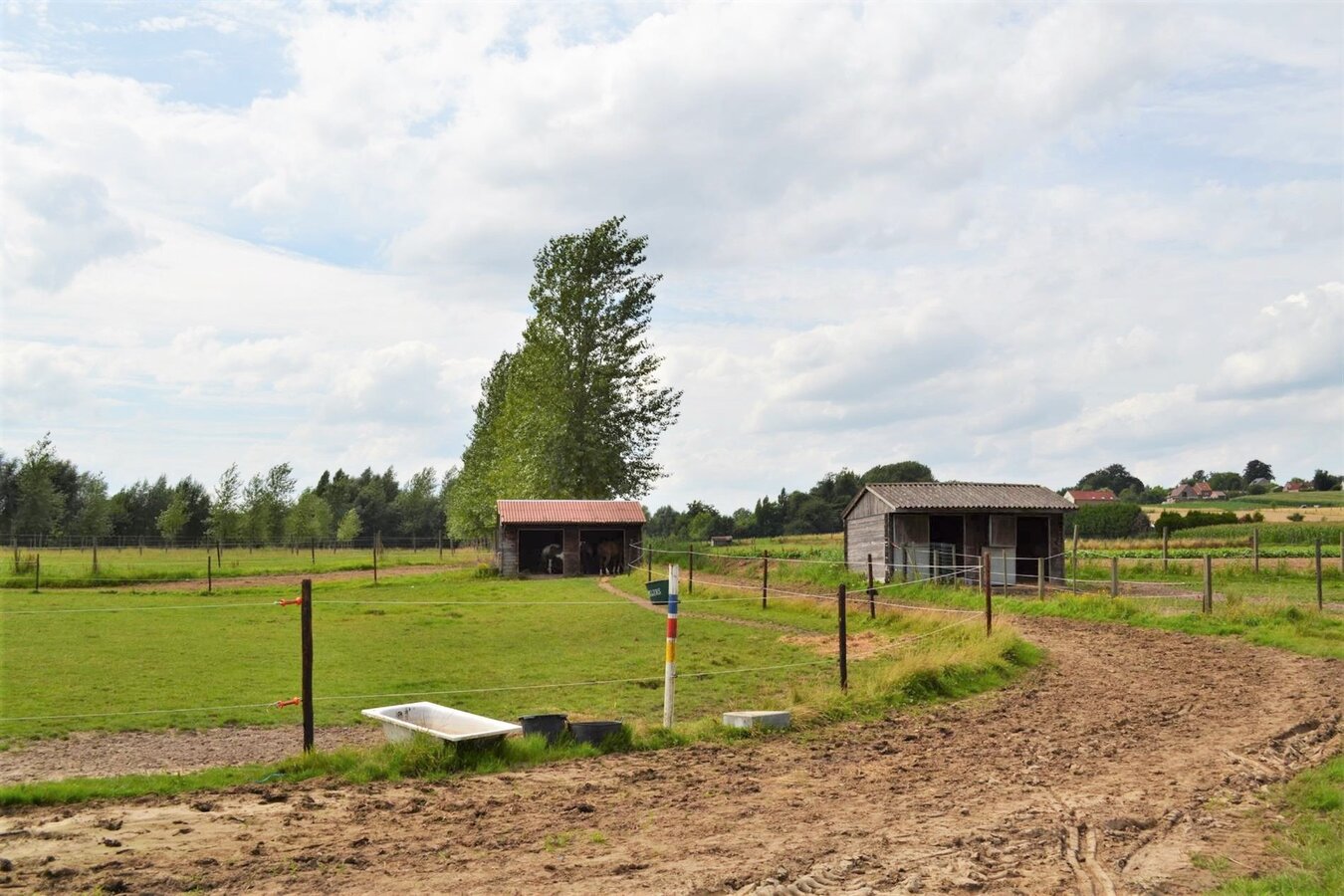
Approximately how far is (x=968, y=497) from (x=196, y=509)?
78955 millimetres

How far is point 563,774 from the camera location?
8.59m

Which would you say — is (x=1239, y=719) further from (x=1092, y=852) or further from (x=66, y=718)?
(x=66, y=718)

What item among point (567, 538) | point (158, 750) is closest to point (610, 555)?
point (567, 538)

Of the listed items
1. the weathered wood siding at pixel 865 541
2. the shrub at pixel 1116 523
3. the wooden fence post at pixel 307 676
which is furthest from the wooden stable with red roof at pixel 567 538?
the wooden fence post at pixel 307 676

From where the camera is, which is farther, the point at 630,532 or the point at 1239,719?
the point at 630,532

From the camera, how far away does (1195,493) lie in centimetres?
11906

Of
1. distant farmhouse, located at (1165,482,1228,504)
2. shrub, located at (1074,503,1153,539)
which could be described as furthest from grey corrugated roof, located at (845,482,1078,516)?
distant farmhouse, located at (1165,482,1228,504)

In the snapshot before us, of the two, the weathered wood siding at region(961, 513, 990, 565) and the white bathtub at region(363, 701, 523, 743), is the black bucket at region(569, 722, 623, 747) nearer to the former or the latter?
the white bathtub at region(363, 701, 523, 743)

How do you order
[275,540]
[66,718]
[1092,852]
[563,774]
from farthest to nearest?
1. [275,540]
2. [66,718]
3. [563,774]
4. [1092,852]

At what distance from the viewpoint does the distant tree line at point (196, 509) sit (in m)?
66.0

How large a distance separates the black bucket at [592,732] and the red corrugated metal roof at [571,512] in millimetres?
33949

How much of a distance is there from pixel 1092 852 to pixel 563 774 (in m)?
4.08

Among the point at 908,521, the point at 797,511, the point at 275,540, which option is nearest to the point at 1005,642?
the point at 908,521

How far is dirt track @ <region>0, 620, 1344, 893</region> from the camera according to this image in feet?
19.3
